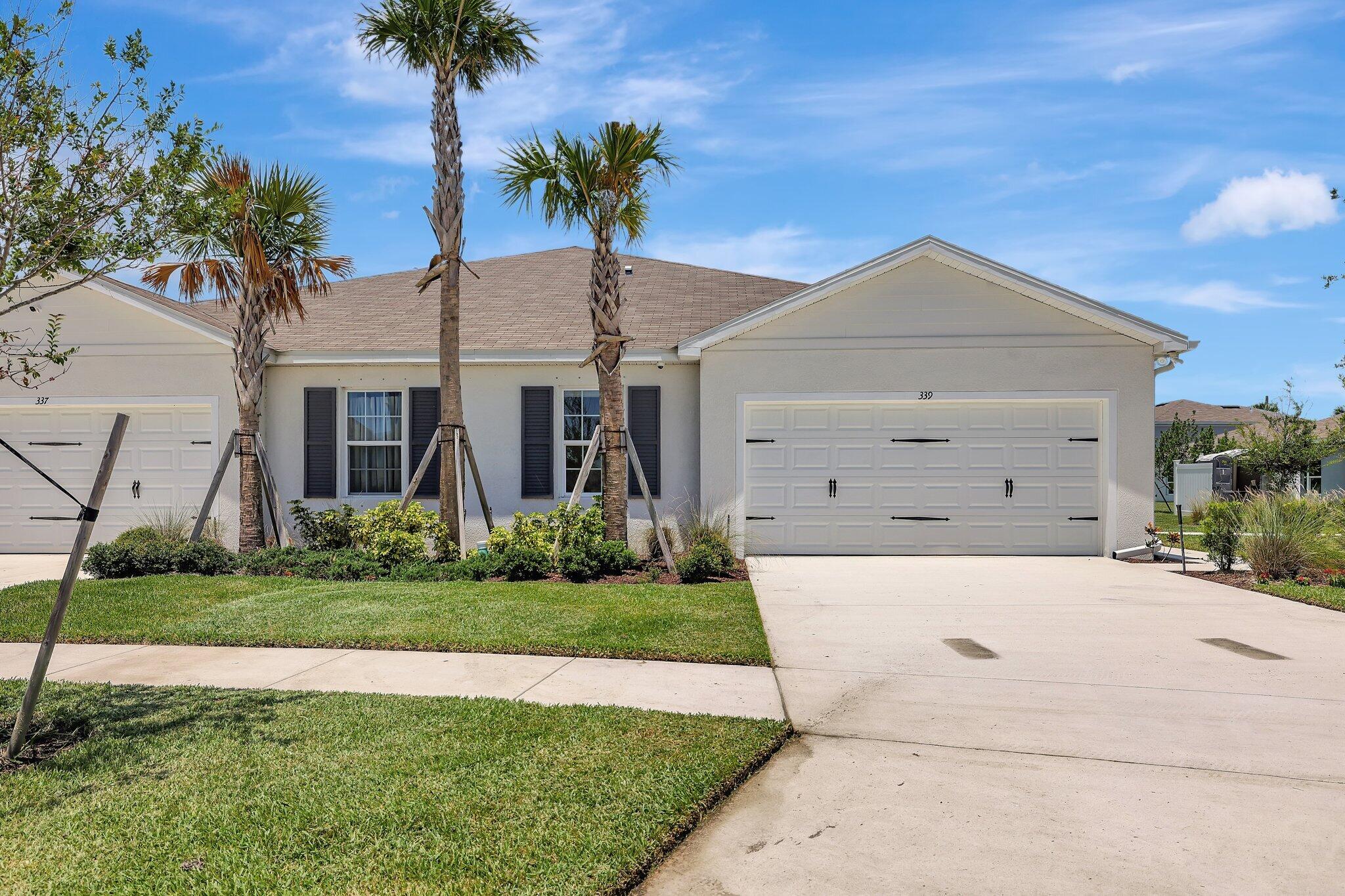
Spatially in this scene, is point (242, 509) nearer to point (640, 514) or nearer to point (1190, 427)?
point (640, 514)

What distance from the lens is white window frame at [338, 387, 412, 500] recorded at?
13461mm

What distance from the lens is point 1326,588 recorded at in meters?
9.93

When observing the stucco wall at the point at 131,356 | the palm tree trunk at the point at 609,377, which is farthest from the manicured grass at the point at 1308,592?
the stucco wall at the point at 131,356

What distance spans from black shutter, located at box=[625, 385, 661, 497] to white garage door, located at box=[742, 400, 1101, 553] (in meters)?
1.36

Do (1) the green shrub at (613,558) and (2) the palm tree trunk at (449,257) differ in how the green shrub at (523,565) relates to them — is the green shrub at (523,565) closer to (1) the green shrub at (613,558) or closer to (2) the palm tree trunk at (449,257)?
(1) the green shrub at (613,558)


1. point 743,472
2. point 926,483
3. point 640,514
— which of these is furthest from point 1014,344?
point 640,514

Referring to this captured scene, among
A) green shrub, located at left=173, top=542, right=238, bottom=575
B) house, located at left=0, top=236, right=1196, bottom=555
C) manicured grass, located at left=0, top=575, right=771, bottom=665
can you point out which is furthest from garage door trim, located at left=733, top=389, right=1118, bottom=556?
green shrub, located at left=173, top=542, right=238, bottom=575

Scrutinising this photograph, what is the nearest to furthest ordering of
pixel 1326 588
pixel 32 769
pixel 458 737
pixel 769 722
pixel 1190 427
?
pixel 32 769, pixel 458 737, pixel 769 722, pixel 1326 588, pixel 1190 427

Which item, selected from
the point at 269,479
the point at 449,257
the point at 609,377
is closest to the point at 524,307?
the point at 449,257

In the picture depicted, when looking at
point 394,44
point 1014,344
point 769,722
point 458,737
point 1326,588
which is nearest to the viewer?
point 458,737

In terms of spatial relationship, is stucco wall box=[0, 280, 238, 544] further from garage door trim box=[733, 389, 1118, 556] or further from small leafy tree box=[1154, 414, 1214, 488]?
small leafy tree box=[1154, 414, 1214, 488]

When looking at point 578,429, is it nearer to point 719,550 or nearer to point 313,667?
point 719,550

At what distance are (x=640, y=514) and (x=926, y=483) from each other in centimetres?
422

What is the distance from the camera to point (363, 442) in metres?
13.6
